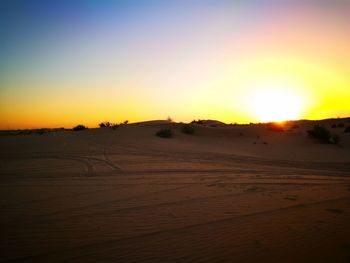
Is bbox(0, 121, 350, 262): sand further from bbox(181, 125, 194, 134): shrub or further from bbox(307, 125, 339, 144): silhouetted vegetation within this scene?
bbox(181, 125, 194, 134): shrub

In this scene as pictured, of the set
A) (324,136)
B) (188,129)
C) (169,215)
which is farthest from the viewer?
(188,129)

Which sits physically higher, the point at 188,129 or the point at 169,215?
the point at 188,129

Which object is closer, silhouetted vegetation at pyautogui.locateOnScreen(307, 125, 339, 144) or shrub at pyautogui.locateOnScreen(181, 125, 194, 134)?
silhouetted vegetation at pyautogui.locateOnScreen(307, 125, 339, 144)

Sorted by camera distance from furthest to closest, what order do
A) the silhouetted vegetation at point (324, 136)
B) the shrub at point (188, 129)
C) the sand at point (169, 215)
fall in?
1. the shrub at point (188, 129)
2. the silhouetted vegetation at point (324, 136)
3. the sand at point (169, 215)

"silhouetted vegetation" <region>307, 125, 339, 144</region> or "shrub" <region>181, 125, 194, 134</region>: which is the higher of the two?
"shrub" <region>181, 125, 194, 134</region>

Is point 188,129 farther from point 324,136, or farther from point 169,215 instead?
point 169,215

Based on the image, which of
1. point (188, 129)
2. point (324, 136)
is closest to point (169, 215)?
point (324, 136)

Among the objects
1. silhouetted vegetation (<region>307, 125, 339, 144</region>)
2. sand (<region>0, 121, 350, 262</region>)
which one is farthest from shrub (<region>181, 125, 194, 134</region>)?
sand (<region>0, 121, 350, 262</region>)

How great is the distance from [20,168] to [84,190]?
394 cm

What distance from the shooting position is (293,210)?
5.31m

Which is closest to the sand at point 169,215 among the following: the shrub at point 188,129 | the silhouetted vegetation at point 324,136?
the silhouetted vegetation at point 324,136

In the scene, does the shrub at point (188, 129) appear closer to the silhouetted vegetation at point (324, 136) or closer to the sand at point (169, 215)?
the silhouetted vegetation at point (324, 136)

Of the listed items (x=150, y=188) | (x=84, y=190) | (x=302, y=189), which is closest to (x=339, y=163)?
(x=302, y=189)

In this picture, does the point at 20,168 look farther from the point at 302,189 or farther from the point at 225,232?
the point at 302,189
